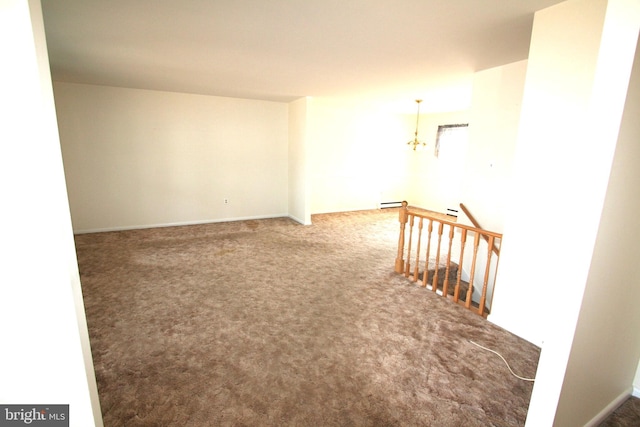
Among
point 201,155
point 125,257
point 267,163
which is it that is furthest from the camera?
point 267,163

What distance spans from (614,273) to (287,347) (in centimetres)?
205

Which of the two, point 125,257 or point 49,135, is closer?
point 49,135

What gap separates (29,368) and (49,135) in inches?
33.4

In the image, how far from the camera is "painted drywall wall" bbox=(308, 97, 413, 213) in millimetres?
6902

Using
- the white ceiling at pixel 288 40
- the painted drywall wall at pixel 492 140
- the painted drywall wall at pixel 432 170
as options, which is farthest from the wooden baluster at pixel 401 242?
the painted drywall wall at pixel 432 170

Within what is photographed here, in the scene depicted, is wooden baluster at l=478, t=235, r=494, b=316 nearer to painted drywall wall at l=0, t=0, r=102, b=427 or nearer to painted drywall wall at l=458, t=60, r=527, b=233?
painted drywall wall at l=458, t=60, r=527, b=233

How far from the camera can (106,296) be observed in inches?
120

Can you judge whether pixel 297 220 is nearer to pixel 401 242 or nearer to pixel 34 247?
pixel 401 242

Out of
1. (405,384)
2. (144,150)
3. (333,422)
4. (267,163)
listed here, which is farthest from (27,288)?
(267,163)

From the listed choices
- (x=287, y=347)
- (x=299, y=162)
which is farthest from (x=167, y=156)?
(x=287, y=347)

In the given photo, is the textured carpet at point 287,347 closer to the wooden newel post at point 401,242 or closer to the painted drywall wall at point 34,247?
the wooden newel post at point 401,242

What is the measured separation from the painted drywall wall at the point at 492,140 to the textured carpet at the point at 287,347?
1.40 metres

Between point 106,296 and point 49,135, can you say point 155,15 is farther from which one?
point 106,296

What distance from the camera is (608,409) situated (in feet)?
5.73
